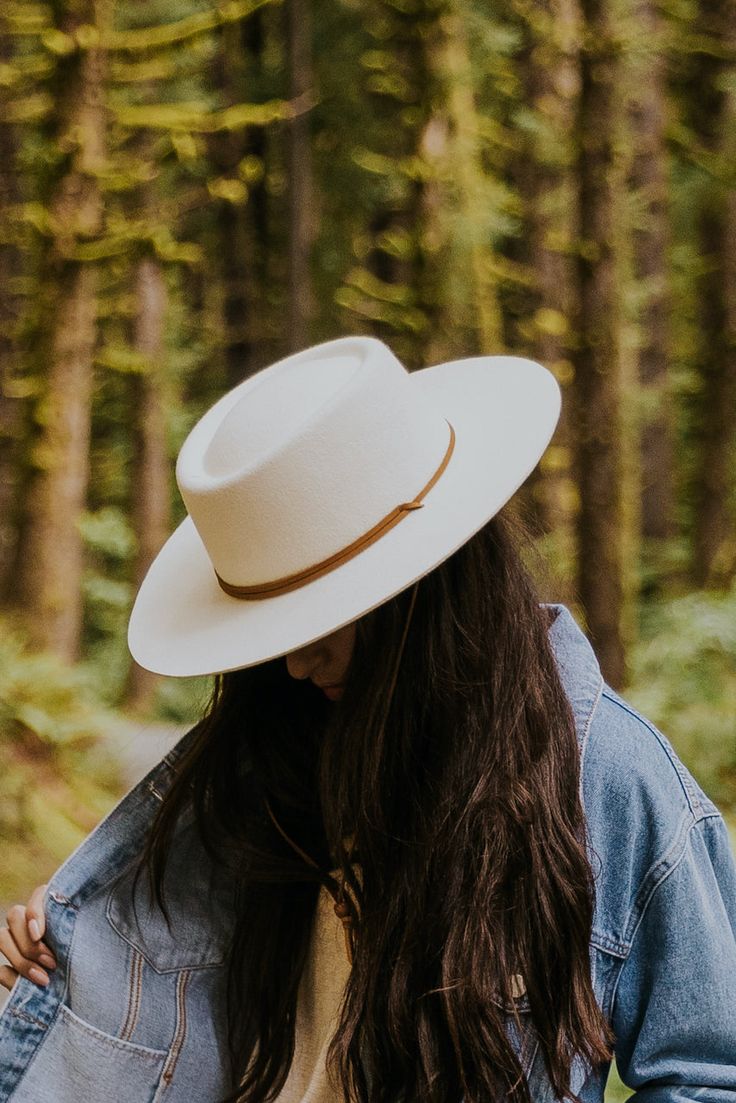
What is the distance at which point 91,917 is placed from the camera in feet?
7.09

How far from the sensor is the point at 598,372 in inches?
325

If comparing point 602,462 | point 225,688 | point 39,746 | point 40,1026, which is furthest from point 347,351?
point 39,746

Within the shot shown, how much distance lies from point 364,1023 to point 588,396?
6.83 m

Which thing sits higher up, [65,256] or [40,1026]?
[40,1026]

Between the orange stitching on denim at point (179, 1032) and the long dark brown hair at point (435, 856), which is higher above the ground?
the long dark brown hair at point (435, 856)

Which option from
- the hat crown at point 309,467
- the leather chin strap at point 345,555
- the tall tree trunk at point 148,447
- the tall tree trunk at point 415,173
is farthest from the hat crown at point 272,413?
the tall tree trunk at point 148,447

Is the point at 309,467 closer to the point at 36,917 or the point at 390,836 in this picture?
the point at 390,836

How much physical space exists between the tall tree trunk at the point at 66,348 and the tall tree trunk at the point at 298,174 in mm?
4590

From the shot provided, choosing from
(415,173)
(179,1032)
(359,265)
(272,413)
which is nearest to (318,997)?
(179,1032)

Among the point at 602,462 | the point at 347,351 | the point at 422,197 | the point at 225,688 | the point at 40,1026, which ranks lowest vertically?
the point at 602,462

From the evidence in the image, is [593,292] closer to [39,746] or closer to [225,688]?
[39,746]

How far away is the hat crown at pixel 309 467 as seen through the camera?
181 centimetres

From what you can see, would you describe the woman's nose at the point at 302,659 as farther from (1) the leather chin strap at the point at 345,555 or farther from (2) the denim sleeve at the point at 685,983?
(2) the denim sleeve at the point at 685,983

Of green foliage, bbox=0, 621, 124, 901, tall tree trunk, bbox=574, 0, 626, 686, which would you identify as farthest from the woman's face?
tall tree trunk, bbox=574, 0, 626, 686
